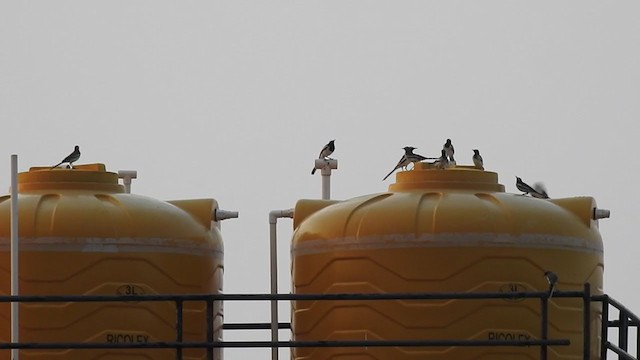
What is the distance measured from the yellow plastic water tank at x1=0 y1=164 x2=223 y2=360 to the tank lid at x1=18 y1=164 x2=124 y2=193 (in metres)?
0.01

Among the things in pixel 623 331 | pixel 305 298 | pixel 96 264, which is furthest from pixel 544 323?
pixel 96 264

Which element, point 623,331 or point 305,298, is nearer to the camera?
point 305,298

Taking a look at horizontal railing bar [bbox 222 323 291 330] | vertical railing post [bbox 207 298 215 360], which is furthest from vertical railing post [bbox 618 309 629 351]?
horizontal railing bar [bbox 222 323 291 330]

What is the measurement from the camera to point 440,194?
58.1ft

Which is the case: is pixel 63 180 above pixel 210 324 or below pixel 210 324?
above

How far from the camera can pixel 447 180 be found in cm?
1792

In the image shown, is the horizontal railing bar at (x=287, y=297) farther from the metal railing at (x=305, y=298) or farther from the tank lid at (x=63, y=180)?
the tank lid at (x=63, y=180)

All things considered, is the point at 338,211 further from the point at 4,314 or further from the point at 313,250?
A: the point at 4,314

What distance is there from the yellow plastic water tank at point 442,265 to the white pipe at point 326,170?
5.05 ft

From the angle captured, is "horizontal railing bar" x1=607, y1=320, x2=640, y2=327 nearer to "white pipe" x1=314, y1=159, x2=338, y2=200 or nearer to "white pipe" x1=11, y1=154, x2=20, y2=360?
"white pipe" x1=314, y1=159, x2=338, y2=200

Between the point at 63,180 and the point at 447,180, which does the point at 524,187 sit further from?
the point at 63,180

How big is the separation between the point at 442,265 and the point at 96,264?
143 inches

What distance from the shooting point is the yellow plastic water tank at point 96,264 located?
17219 millimetres

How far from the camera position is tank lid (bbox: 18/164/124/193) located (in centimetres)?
1820
